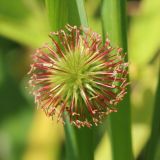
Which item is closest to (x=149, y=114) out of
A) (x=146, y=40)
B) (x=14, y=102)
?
(x=146, y=40)

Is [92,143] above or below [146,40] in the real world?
below

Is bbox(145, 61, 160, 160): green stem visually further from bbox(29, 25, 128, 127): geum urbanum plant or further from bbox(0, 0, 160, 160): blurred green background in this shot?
bbox(0, 0, 160, 160): blurred green background

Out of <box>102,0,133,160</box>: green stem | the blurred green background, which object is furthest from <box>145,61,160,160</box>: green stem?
the blurred green background

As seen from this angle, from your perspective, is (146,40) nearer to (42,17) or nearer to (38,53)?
(42,17)

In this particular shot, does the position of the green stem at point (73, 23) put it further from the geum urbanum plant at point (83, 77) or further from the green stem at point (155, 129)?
the green stem at point (155, 129)

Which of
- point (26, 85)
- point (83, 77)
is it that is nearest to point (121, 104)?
point (83, 77)

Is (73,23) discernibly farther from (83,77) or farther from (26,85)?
(26,85)

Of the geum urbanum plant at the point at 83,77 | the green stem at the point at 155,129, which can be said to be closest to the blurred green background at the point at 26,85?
the green stem at the point at 155,129
